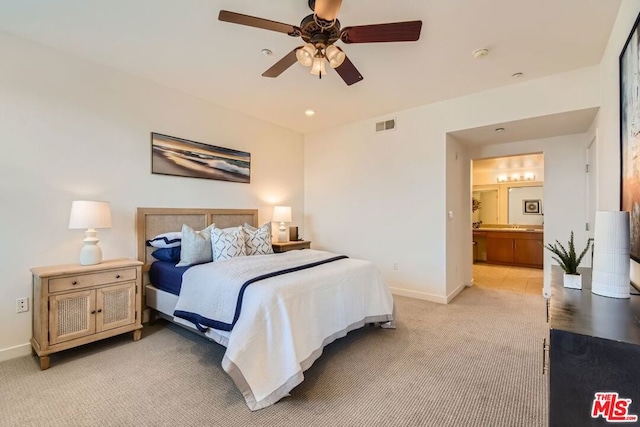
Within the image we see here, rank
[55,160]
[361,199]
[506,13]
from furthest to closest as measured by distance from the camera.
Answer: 1. [361,199]
2. [55,160]
3. [506,13]

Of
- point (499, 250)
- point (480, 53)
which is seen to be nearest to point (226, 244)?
point (480, 53)

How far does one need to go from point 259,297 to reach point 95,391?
1.29 m

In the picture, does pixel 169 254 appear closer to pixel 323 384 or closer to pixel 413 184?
pixel 323 384

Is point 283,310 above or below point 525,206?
below

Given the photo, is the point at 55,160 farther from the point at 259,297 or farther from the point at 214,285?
the point at 259,297

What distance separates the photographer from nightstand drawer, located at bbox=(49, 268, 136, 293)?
7.80ft

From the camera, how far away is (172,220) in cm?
355

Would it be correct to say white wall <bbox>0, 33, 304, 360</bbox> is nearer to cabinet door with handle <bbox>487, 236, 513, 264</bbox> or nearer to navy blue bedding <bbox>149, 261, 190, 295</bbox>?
navy blue bedding <bbox>149, 261, 190, 295</bbox>

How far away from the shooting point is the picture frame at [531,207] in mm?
7086

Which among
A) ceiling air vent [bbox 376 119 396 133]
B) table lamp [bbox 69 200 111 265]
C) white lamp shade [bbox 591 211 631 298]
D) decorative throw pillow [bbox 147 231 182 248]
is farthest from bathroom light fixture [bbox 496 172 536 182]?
table lamp [bbox 69 200 111 265]

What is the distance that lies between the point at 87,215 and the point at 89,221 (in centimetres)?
6

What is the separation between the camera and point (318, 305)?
92.7 inches

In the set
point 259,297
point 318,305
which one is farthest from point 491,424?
point 259,297

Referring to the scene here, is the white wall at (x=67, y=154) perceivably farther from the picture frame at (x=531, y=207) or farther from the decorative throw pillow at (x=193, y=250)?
the picture frame at (x=531, y=207)
